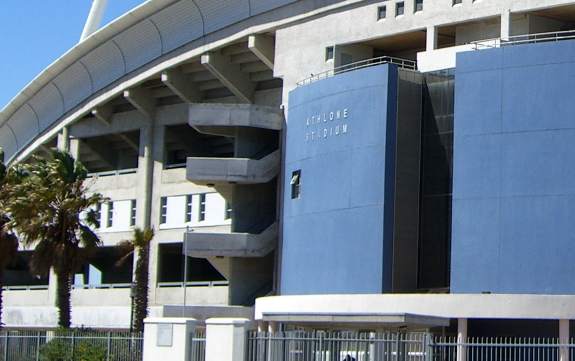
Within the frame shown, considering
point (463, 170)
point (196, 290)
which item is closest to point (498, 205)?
point (463, 170)

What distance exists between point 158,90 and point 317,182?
20.7 metres

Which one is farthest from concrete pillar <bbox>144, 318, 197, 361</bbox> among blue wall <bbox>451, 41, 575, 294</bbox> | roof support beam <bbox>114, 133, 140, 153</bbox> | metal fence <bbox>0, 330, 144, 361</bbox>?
roof support beam <bbox>114, 133, 140, 153</bbox>

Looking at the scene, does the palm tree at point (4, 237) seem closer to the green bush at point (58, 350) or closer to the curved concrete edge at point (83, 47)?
the curved concrete edge at point (83, 47)

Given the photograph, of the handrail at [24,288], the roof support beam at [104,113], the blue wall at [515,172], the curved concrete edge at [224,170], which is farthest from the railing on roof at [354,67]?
the handrail at [24,288]

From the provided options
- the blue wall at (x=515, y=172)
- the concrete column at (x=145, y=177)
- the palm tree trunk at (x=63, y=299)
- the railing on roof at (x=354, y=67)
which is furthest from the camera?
the concrete column at (x=145, y=177)

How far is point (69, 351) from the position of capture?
1777 inches

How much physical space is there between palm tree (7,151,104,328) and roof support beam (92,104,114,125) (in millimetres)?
16172

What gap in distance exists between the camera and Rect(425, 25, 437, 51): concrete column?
58.4 m

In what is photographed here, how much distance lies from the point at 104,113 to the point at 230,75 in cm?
1110

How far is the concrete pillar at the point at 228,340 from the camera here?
1485 inches

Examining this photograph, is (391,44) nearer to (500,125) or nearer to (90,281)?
(500,125)

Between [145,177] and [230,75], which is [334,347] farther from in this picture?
[145,177]

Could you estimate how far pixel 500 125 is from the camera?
51.3 meters

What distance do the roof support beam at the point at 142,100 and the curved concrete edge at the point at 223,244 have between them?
12974 mm
